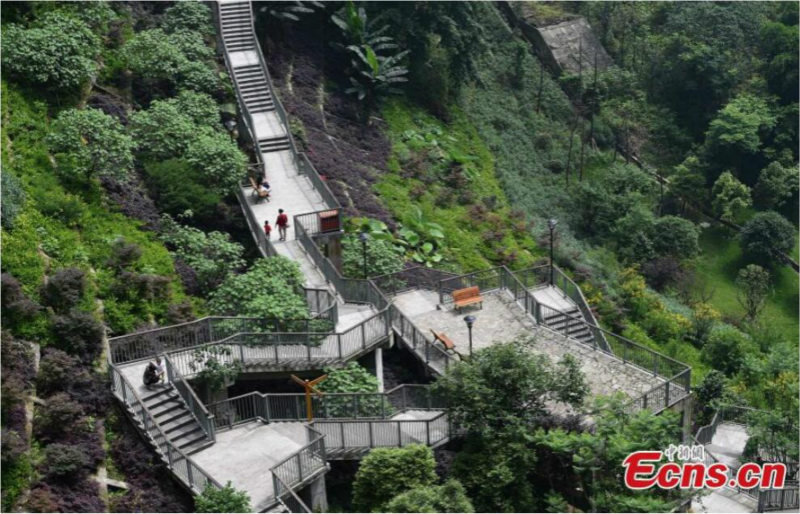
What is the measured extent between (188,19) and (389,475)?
927 inches

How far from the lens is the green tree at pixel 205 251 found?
32938 millimetres

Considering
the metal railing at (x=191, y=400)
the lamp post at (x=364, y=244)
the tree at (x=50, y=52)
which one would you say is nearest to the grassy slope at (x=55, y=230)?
the tree at (x=50, y=52)

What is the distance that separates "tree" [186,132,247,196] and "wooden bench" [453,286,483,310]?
8.25 metres

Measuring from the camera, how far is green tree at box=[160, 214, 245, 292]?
108 feet

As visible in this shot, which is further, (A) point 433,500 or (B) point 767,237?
(B) point 767,237

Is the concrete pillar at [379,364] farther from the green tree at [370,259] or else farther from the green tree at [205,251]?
the green tree at [205,251]

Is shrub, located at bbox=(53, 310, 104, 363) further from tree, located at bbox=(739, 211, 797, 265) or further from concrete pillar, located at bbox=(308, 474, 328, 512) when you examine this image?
tree, located at bbox=(739, 211, 797, 265)

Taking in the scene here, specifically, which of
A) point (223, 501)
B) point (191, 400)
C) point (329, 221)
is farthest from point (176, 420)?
point (329, 221)

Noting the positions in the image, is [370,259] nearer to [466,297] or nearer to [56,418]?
[466,297]

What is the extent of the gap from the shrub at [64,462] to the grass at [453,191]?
709 inches

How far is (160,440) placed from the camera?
2695 cm

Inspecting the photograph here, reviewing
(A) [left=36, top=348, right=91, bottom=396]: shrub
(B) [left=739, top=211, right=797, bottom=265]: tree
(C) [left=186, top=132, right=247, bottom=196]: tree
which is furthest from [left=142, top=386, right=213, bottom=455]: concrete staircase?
(B) [left=739, top=211, right=797, bottom=265]: tree

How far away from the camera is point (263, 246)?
114 feet

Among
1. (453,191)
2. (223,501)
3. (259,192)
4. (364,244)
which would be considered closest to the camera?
(223,501)
